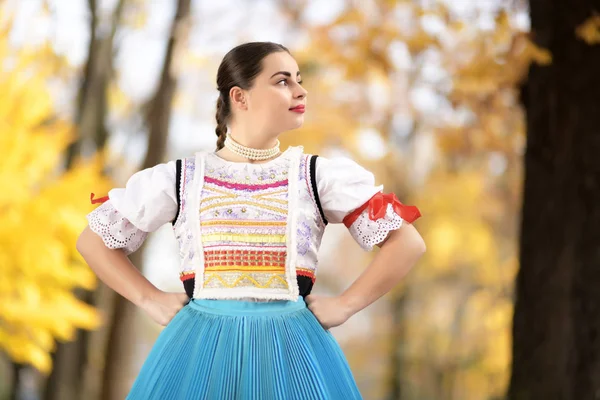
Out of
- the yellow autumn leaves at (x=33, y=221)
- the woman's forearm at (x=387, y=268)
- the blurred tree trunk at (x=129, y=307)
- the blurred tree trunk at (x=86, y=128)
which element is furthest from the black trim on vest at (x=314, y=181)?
the blurred tree trunk at (x=86, y=128)

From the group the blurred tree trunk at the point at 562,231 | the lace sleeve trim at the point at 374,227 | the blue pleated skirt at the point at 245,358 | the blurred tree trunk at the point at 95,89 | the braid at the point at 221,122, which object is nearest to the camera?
the blue pleated skirt at the point at 245,358

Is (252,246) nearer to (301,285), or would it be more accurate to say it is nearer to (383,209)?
(301,285)

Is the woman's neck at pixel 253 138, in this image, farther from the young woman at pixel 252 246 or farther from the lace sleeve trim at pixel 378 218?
the lace sleeve trim at pixel 378 218

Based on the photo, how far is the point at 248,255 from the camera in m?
2.18

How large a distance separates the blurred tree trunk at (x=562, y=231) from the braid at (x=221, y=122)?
8.32ft

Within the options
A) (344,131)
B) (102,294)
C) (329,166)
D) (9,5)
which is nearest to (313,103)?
(344,131)

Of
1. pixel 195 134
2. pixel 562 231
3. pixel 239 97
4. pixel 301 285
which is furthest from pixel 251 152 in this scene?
pixel 195 134

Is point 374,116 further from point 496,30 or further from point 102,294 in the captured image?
point 496,30

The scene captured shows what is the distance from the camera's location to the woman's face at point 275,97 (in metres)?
2.24

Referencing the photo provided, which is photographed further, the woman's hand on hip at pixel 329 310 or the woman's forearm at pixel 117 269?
the woman's forearm at pixel 117 269

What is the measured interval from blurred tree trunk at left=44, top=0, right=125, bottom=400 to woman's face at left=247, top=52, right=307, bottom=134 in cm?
495

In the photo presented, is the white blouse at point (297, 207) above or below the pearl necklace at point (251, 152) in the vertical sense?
below

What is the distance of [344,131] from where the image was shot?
32.9 ft

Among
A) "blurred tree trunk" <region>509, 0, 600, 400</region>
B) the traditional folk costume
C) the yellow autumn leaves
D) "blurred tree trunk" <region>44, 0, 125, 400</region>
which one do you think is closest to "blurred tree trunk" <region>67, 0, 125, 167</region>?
"blurred tree trunk" <region>44, 0, 125, 400</region>
